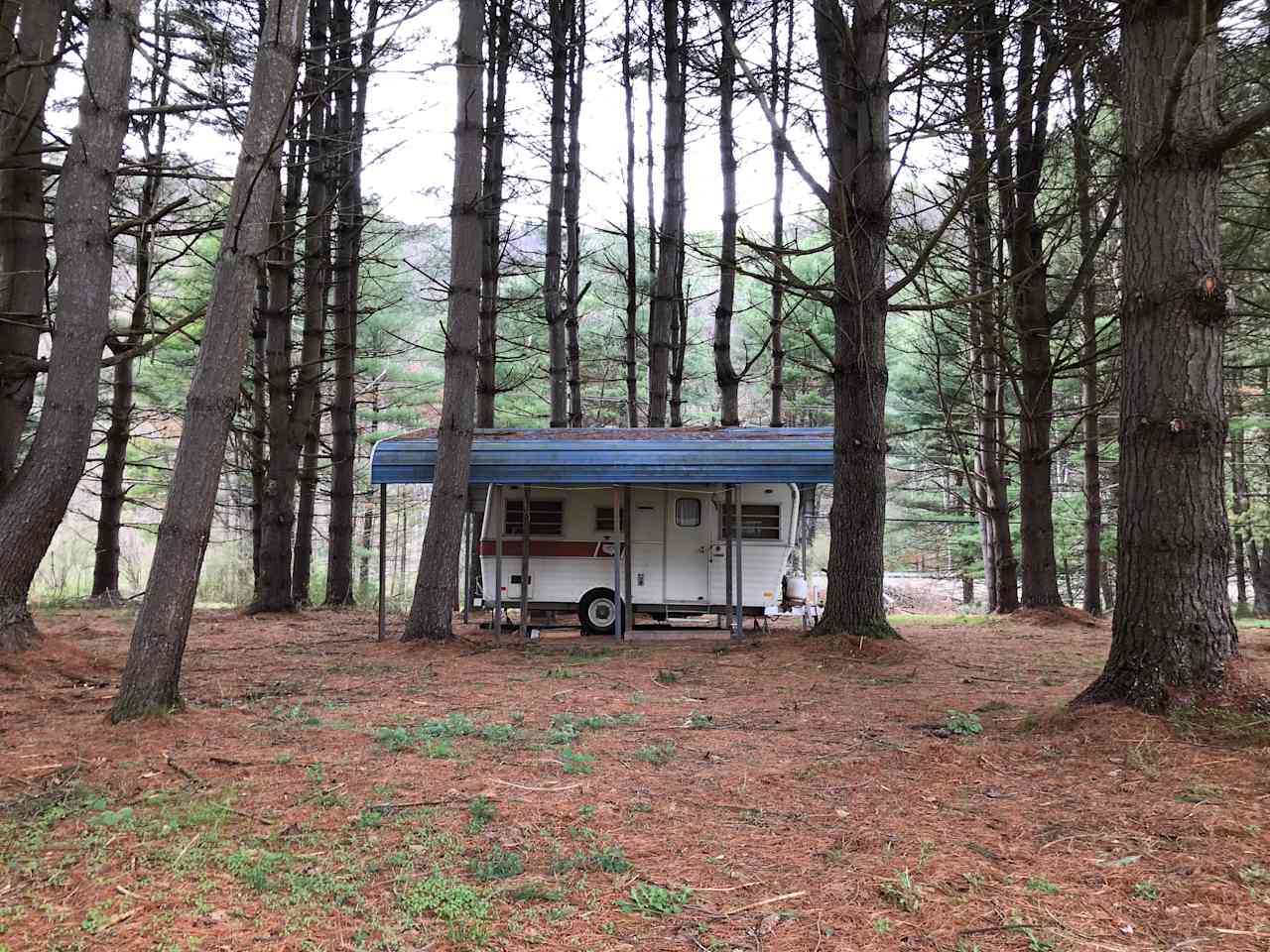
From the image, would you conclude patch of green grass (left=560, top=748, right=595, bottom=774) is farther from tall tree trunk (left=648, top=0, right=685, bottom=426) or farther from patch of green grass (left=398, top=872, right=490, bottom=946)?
tall tree trunk (left=648, top=0, right=685, bottom=426)

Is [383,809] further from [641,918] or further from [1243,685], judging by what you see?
[1243,685]

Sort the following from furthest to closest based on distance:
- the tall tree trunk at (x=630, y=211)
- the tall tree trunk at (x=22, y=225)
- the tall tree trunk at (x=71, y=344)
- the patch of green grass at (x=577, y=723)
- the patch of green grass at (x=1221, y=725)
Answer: the tall tree trunk at (x=630, y=211) → the tall tree trunk at (x=22, y=225) → the tall tree trunk at (x=71, y=344) → the patch of green grass at (x=577, y=723) → the patch of green grass at (x=1221, y=725)

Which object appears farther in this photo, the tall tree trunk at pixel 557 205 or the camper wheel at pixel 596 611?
the tall tree trunk at pixel 557 205

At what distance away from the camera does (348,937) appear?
266 cm

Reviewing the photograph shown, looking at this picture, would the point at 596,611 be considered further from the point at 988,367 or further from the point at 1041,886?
the point at 1041,886

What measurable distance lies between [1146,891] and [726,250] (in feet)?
43.6

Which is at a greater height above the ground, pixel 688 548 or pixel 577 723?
pixel 688 548

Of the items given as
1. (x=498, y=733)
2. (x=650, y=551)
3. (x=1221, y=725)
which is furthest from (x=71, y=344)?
(x=1221, y=725)

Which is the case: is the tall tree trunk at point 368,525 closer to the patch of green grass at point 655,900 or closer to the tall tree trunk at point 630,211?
the tall tree trunk at point 630,211

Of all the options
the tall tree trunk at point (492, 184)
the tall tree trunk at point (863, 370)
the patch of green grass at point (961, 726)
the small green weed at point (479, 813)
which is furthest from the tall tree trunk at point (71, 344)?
the tall tree trunk at point (492, 184)

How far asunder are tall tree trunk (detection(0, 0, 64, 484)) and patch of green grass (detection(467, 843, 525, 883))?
6.73m

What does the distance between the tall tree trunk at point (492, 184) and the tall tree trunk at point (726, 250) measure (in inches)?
160

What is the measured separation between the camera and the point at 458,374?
10.5 metres

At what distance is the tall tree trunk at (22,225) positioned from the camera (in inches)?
303
